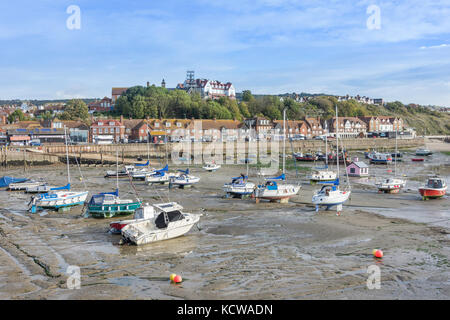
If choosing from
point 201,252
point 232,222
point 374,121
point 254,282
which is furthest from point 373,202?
point 374,121

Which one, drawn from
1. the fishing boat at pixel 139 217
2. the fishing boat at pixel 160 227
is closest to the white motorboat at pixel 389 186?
the fishing boat at pixel 160 227

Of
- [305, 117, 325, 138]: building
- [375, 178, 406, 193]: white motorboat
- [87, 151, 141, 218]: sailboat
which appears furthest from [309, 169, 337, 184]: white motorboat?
[305, 117, 325, 138]: building

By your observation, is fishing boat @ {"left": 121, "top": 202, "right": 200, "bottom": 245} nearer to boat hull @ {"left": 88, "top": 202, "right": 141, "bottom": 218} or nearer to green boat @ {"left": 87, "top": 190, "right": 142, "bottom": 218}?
green boat @ {"left": 87, "top": 190, "right": 142, "bottom": 218}

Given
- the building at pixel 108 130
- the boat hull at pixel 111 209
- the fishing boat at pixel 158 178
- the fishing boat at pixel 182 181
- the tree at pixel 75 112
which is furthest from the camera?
the tree at pixel 75 112

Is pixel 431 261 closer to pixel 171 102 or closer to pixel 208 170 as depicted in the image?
pixel 208 170

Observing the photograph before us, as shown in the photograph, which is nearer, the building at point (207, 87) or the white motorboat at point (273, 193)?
the white motorboat at point (273, 193)

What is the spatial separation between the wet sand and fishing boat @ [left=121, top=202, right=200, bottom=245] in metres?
0.44

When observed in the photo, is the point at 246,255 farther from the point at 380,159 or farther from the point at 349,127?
the point at 349,127

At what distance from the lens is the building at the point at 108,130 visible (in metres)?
96.5

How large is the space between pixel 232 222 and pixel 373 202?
45.7ft

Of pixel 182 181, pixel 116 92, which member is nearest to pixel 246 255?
pixel 182 181

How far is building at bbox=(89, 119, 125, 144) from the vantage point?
96.5 m

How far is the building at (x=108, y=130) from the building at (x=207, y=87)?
7887 centimetres

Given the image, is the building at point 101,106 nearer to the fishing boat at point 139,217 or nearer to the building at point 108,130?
the building at point 108,130
